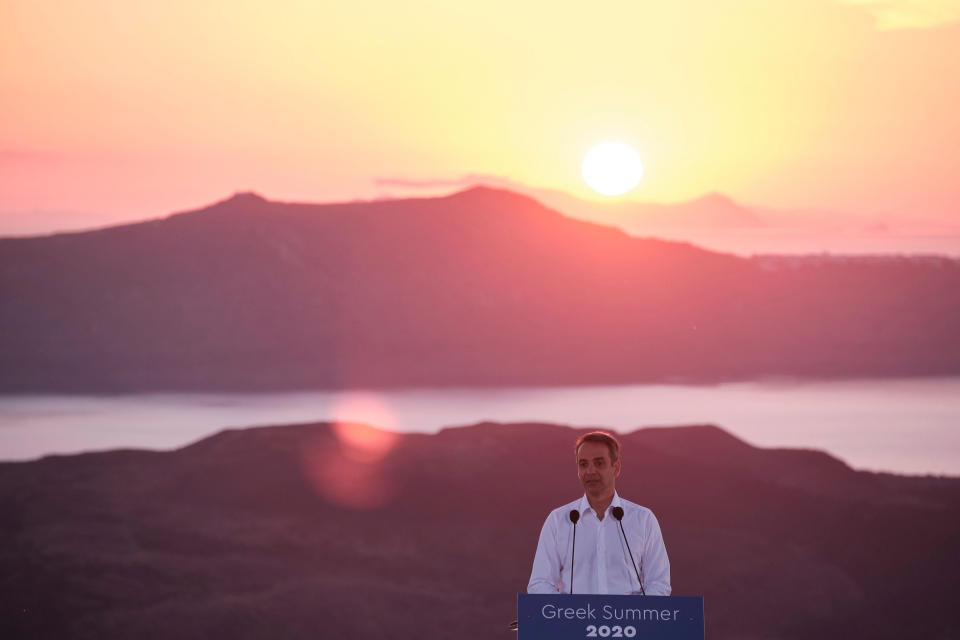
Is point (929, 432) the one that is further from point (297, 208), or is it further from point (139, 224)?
point (139, 224)

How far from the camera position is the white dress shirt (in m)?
4.36

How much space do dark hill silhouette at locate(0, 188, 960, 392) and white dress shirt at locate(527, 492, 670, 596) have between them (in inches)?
3616

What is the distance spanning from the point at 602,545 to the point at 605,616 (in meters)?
0.34

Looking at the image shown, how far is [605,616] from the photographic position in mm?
4129

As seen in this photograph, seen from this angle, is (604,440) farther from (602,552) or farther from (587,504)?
(602,552)

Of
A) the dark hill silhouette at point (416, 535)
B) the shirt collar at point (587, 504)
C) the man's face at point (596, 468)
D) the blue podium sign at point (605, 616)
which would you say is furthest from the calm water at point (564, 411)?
the blue podium sign at point (605, 616)

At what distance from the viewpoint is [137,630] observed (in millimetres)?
26906

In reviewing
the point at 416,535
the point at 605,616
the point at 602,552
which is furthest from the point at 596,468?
the point at 416,535

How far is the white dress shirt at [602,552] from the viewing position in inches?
171

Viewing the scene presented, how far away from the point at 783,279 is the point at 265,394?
4559 cm

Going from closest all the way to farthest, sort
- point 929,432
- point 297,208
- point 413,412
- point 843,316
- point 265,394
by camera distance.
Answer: point 929,432, point 413,412, point 265,394, point 843,316, point 297,208

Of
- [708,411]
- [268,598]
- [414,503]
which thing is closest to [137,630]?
[268,598]

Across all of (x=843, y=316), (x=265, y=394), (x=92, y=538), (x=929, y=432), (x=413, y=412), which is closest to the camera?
(x=92, y=538)

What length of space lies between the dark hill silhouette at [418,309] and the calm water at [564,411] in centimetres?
250
